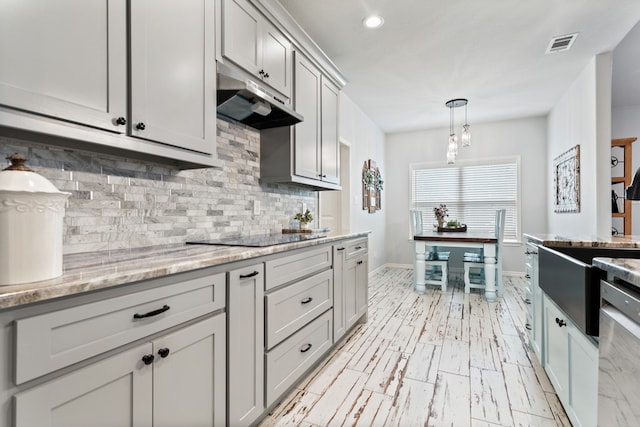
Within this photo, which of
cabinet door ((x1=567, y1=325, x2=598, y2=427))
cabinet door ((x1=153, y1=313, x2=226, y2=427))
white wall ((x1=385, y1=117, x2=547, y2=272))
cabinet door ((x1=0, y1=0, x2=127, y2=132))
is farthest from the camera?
white wall ((x1=385, y1=117, x2=547, y2=272))

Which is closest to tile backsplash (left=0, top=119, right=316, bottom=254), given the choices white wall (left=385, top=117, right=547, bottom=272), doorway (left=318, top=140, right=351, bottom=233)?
doorway (left=318, top=140, right=351, bottom=233)

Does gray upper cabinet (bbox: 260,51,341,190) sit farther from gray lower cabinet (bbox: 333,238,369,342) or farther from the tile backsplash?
gray lower cabinet (bbox: 333,238,369,342)

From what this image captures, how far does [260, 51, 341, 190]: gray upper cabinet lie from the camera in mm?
2535

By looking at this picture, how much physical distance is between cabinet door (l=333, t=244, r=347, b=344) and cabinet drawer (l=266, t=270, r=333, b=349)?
8cm

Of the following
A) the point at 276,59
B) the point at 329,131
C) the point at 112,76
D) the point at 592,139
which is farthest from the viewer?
the point at 592,139

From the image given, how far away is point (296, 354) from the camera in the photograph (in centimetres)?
190

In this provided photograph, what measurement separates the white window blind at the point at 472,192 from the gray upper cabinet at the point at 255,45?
170 inches

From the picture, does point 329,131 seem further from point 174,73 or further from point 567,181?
point 567,181

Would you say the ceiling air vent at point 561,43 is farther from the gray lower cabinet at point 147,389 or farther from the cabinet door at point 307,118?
the gray lower cabinet at point 147,389

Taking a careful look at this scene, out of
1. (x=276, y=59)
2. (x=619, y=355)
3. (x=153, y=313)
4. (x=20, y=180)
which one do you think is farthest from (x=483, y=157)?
(x=20, y=180)

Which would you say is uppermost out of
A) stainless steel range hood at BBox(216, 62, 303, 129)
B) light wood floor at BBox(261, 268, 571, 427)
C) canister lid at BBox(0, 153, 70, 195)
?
stainless steel range hood at BBox(216, 62, 303, 129)

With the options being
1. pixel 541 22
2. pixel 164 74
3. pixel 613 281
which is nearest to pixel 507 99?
pixel 541 22

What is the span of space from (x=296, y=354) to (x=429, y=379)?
0.90 m

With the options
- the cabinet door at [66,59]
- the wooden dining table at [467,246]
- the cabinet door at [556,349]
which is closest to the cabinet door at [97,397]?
the cabinet door at [66,59]
